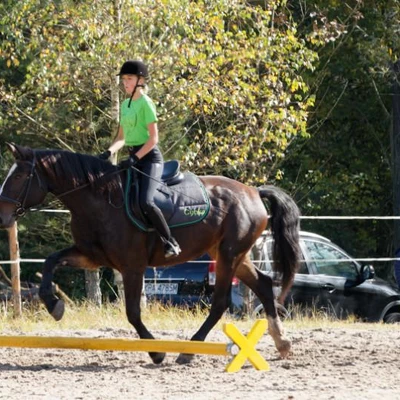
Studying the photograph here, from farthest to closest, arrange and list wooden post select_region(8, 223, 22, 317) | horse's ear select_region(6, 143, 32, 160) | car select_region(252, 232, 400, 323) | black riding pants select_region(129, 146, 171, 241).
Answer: car select_region(252, 232, 400, 323)
wooden post select_region(8, 223, 22, 317)
black riding pants select_region(129, 146, 171, 241)
horse's ear select_region(6, 143, 32, 160)

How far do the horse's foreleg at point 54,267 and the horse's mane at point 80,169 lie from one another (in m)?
0.63

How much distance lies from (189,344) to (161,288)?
733 cm

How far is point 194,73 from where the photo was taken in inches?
670

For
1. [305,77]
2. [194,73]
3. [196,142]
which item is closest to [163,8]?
[194,73]

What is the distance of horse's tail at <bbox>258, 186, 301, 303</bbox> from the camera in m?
11.2

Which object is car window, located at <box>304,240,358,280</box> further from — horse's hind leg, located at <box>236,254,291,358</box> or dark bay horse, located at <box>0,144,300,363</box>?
dark bay horse, located at <box>0,144,300,363</box>

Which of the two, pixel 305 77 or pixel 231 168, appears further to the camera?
pixel 305 77

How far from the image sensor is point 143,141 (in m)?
10.2

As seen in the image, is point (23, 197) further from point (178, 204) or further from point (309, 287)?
point (309, 287)

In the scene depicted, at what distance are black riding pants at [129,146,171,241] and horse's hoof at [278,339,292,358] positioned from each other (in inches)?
58.5

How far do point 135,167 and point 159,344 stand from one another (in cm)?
187

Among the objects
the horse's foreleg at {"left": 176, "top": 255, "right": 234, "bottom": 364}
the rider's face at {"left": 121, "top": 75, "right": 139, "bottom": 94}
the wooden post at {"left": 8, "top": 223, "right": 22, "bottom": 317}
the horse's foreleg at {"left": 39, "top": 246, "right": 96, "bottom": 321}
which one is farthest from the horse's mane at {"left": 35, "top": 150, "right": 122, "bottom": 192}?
the wooden post at {"left": 8, "top": 223, "right": 22, "bottom": 317}

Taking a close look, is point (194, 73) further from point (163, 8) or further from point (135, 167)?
point (135, 167)

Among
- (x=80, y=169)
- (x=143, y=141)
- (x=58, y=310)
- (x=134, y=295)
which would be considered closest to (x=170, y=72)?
(x=143, y=141)
